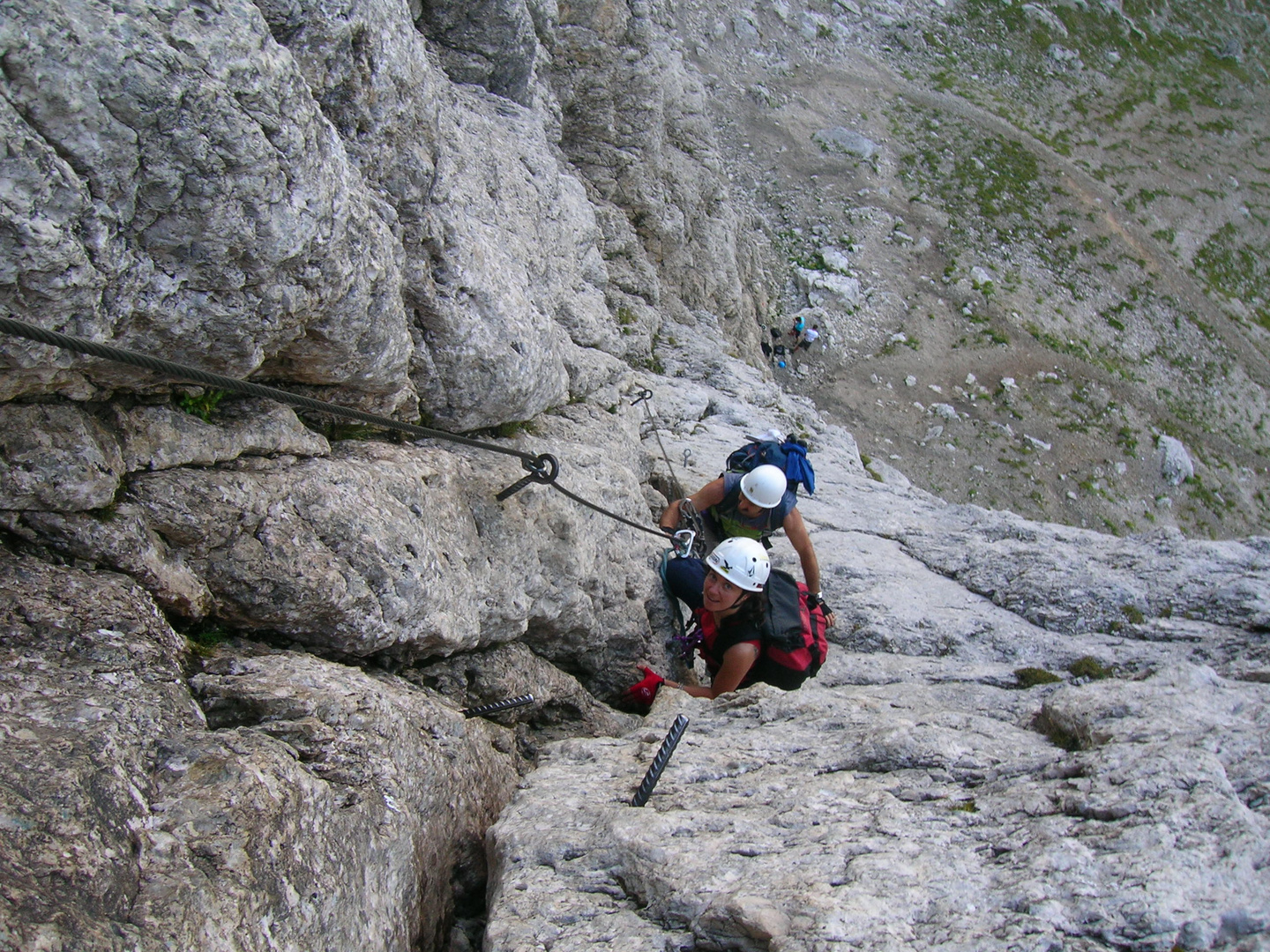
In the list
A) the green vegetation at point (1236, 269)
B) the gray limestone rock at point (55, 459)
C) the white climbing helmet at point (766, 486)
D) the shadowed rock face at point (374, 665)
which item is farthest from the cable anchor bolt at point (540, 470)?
the green vegetation at point (1236, 269)

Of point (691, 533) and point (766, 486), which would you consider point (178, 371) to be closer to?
point (691, 533)

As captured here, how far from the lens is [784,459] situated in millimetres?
10141

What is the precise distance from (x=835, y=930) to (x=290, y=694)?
125 inches

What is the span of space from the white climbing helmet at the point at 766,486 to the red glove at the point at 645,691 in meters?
2.60

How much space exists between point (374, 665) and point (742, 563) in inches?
144

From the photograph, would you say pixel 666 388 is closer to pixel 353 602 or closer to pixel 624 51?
pixel 624 51

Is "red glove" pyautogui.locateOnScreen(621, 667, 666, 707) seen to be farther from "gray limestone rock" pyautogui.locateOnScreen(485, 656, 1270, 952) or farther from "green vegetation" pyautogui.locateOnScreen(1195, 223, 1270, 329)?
"green vegetation" pyautogui.locateOnScreen(1195, 223, 1270, 329)

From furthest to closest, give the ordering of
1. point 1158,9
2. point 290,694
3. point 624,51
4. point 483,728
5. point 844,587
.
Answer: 1. point 1158,9
2. point 624,51
3. point 844,587
4. point 483,728
5. point 290,694

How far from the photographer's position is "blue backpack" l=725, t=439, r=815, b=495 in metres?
10.0

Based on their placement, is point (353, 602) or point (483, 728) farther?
point (483, 728)

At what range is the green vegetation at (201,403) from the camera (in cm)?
480

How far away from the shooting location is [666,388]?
53.1ft

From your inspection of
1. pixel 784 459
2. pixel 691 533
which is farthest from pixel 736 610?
pixel 784 459

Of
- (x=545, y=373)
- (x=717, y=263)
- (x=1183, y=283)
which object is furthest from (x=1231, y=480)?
(x=545, y=373)
